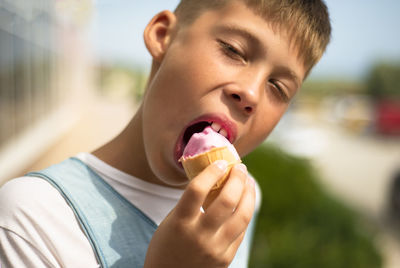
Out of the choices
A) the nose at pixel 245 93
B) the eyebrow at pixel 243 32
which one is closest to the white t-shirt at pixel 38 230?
the nose at pixel 245 93

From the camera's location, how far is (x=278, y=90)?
1.44 metres

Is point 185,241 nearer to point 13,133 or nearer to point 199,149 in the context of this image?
point 199,149

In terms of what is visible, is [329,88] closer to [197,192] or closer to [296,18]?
[296,18]

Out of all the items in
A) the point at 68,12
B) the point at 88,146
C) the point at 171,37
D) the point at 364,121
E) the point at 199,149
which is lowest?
the point at 364,121

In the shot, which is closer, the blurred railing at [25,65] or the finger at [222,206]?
the finger at [222,206]

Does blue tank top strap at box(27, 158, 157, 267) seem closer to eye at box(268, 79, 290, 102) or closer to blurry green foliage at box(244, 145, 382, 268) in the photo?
eye at box(268, 79, 290, 102)

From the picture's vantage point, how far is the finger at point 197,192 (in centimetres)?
106

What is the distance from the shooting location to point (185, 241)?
1.11 metres

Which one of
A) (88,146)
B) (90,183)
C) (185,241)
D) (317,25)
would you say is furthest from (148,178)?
(88,146)

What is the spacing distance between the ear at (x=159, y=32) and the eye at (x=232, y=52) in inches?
10.2

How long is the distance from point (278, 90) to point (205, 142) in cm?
37

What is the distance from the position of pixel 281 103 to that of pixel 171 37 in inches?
18.6

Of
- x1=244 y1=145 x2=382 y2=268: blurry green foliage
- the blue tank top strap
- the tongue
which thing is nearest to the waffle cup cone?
the tongue

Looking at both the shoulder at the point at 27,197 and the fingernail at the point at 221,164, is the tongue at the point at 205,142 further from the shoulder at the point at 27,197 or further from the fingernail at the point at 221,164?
the shoulder at the point at 27,197
